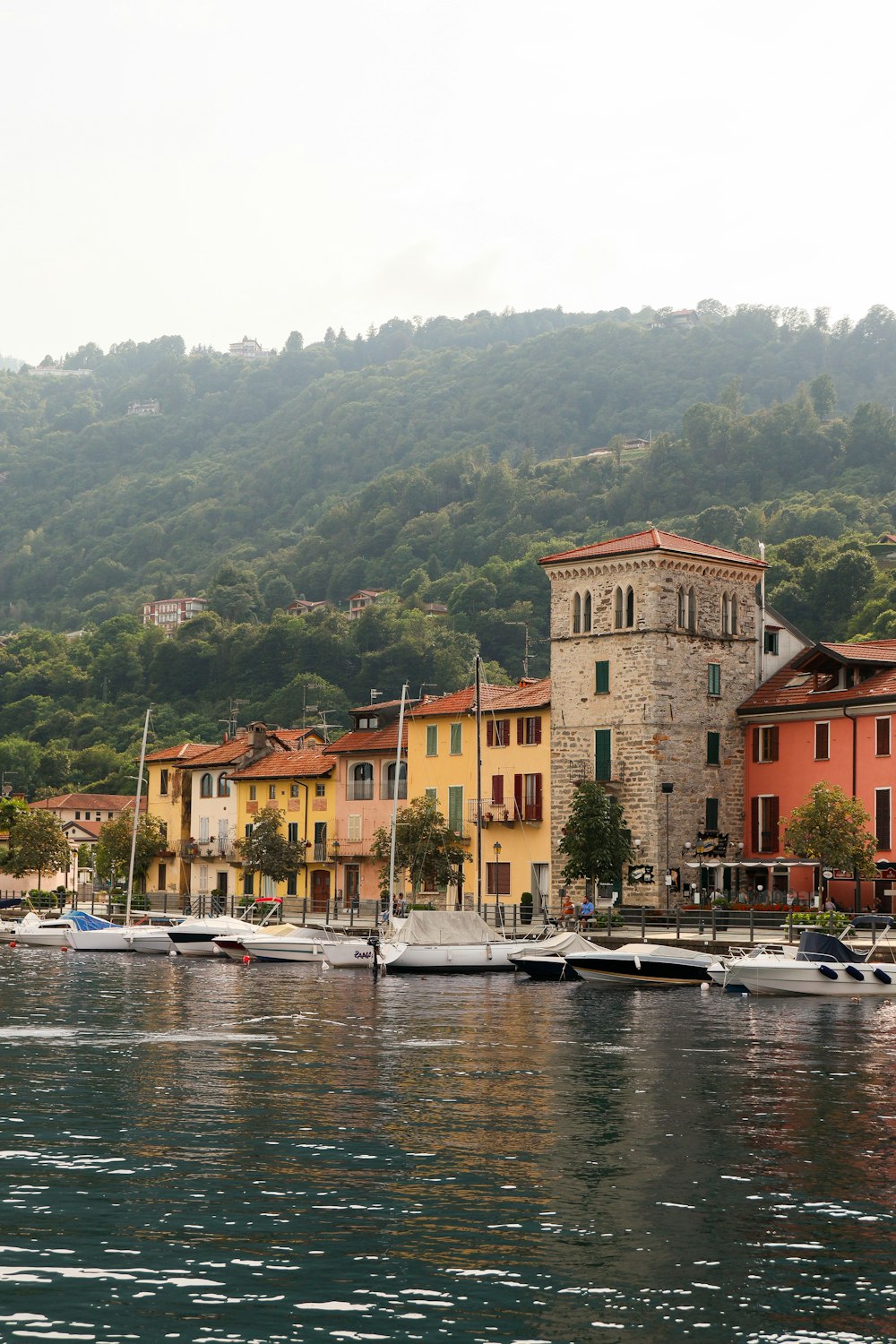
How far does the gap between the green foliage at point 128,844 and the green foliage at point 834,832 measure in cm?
5062

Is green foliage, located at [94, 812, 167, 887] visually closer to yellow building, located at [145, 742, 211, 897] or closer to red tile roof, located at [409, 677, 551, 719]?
yellow building, located at [145, 742, 211, 897]

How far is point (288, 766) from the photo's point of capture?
99375 mm

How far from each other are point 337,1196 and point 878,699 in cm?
5271

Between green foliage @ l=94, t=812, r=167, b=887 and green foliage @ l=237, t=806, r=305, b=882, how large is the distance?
1382 centimetres

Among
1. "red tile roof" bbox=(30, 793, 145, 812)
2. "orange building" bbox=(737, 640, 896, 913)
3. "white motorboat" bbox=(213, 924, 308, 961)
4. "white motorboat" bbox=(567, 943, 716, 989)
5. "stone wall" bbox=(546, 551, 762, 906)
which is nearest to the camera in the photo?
"white motorboat" bbox=(567, 943, 716, 989)

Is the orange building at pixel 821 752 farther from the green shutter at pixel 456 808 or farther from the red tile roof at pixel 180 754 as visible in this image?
the red tile roof at pixel 180 754

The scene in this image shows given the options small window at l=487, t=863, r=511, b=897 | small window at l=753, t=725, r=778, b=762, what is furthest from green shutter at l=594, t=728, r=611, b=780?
small window at l=487, t=863, r=511, b=897

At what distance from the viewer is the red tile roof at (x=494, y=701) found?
82125 millimetres

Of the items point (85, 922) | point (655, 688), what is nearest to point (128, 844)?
point (85, 922)

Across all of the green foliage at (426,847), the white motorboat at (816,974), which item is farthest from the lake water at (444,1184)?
the green foliage at (426,847)

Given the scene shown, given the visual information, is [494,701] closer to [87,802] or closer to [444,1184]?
[444,1184]

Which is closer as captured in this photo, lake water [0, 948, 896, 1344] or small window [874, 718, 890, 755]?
lake water [0, 948, 896, 1344]

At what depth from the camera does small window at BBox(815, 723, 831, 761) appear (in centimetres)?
7250

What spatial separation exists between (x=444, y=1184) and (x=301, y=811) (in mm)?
75915
